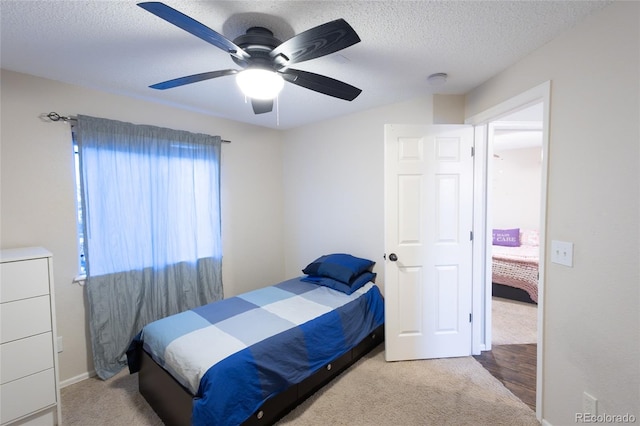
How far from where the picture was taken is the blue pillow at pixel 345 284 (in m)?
2.60

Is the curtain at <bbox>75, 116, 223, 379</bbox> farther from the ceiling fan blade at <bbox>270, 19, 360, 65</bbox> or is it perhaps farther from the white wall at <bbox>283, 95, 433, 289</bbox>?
the ceiling fan blade at <bbox>270, 19, 360, 65</bbox>

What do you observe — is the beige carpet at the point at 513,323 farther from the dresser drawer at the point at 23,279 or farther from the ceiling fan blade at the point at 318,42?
the dresser drawer at the point at 23,279

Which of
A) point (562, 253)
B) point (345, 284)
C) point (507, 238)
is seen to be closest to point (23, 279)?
point (345, 284)

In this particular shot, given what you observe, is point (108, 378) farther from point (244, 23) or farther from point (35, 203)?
point (244, 23)

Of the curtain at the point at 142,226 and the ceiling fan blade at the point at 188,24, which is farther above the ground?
the ceiling fan blade at the point at 188,24

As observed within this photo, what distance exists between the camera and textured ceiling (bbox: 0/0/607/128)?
52.0 inches

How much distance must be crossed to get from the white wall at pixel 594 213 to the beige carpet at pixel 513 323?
1.25m

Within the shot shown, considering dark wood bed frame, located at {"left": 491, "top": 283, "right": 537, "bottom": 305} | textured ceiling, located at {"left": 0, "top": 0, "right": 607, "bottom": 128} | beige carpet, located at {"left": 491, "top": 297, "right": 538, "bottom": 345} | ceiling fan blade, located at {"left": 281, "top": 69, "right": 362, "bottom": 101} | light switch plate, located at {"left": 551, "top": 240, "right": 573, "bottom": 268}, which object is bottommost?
beige carpet, located at {"left": 491, "top": 297, "right": 538, "bottom": 345}

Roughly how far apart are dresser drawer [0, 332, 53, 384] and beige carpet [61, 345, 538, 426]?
45 centimetres

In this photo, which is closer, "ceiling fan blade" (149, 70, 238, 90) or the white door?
"ceiling fan blade" (149, 70, 238, 90)

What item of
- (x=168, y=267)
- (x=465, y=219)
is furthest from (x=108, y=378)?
(x=465, y=219)

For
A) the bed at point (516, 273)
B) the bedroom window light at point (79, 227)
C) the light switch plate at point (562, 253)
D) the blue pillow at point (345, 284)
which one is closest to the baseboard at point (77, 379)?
the bedroom window light at point (79, 227)

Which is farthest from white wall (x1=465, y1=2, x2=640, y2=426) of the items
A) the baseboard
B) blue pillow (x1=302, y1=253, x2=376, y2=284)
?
the baseboard

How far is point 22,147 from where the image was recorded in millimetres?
1987
